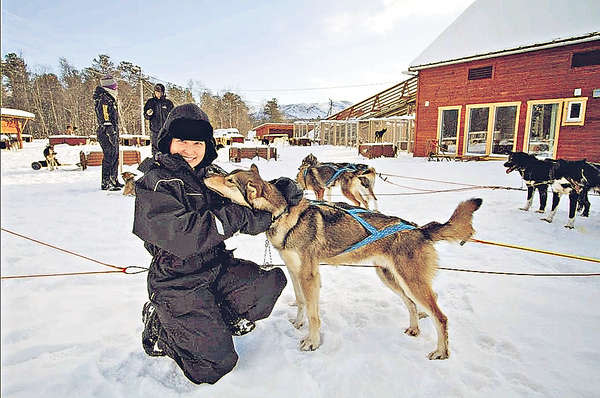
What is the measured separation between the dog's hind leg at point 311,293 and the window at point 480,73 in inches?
552

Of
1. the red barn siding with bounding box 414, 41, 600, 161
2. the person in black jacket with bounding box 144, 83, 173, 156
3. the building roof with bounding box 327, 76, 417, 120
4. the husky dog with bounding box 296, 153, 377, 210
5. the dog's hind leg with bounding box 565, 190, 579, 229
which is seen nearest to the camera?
the dog's hind leg with bounding box 565, 190, 579, 229

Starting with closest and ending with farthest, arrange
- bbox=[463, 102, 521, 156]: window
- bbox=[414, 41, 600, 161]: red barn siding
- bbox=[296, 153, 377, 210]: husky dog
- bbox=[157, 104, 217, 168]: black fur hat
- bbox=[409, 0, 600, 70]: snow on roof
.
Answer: bbox=[157, 104, 217, 168]: black fur hat < bbox=[296, 153, 377, 210]: husky dog < bbox=[414, 41, 600, 161]: red barn siding < bbox=[409, 0, 600, 70]: snow on roof < bbox=[463, 102, 521, 156]: window

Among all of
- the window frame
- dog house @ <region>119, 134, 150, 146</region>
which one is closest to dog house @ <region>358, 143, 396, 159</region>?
the window frame

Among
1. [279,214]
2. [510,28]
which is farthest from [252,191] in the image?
[510,28]

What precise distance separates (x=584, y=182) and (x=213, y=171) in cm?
569

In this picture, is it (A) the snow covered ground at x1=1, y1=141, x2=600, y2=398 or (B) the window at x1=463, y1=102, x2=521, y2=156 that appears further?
(B) the window at x1=463, y1=102, x2=521, y2=156

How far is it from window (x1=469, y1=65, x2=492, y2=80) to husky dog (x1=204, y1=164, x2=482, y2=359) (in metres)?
13.5

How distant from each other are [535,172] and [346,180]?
3245 mm

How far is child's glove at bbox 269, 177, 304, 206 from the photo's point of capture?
2254 mm

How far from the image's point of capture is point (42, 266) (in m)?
3.25

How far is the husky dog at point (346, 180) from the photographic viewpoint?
593 cm

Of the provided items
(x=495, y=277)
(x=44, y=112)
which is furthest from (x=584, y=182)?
(x=44, y=112)

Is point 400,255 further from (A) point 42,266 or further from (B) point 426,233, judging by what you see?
(A) point 42,266

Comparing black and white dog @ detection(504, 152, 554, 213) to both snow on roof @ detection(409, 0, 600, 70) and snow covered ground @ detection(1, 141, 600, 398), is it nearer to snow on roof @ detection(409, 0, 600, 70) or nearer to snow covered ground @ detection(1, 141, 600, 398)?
snow covered ground @ detection(1, 141, 600, 398)
